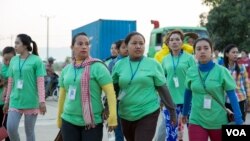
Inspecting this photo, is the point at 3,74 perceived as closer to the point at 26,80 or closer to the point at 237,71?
the point at 26,80

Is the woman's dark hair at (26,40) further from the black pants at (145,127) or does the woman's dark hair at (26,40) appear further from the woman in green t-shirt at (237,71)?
the woman in green t-shirt at (237,71)

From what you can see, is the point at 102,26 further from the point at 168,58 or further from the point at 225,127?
the point at 225,127

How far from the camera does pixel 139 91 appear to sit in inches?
193

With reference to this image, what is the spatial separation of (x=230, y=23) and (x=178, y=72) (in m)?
22.8

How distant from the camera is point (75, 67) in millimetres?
4668

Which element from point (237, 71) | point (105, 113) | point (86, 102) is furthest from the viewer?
point (237, 71)

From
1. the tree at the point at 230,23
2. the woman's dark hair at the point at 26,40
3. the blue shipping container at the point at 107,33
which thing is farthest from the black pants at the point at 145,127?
the tree at the point at 230,23

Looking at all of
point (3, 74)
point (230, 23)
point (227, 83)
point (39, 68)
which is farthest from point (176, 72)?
point (230, 23)

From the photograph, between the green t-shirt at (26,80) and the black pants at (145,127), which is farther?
the green t-shirt at (26,80)

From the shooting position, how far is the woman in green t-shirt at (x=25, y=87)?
630cm

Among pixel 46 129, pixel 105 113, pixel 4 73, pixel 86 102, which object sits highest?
pixel 4 73

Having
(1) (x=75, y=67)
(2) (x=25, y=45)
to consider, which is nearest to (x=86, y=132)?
(1) (x=75, y=67)

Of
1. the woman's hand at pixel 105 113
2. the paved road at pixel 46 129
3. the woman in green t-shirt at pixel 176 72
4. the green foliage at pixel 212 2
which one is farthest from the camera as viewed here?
the green foliage at pixel 212 2

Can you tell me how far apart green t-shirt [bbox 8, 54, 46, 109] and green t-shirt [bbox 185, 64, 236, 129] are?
2.35m
